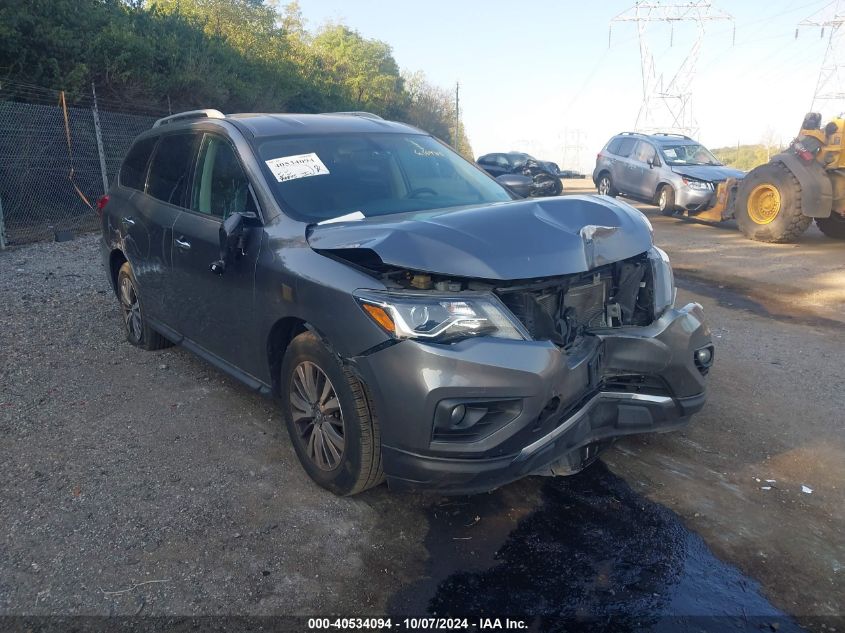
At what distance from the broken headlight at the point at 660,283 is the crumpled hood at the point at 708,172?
10.9 meters

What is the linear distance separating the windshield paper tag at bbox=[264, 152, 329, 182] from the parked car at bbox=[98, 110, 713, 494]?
0.5 inches

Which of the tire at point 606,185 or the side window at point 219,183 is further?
the tire at point 606,185

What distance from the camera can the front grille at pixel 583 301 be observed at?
9.79 ft

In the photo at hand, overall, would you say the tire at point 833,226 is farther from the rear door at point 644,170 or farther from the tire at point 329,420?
the tire at point 329,420

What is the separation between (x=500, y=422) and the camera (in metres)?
2.72

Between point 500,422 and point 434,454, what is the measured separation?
11.9 inches

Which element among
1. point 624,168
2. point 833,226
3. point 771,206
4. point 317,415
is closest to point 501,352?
point 317,415

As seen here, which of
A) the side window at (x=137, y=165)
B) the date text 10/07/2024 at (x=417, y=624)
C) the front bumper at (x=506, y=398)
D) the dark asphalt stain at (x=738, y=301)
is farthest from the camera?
the dark asphalt stain at (x=738, y=301)

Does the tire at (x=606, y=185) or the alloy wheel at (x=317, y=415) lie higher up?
the tire at (x=606, y=185)

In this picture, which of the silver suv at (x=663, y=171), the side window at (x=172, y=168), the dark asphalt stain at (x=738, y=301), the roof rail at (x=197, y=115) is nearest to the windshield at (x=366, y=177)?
the roof rail at (x=197, y=115)

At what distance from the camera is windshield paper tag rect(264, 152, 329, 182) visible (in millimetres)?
3689

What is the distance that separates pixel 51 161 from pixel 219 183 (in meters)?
9.42

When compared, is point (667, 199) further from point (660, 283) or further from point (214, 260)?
point (214, 260)

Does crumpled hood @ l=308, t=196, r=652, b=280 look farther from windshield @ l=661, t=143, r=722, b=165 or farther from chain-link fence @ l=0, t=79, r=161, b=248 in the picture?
windshield @ l=661, t=143, r=722, b=165
